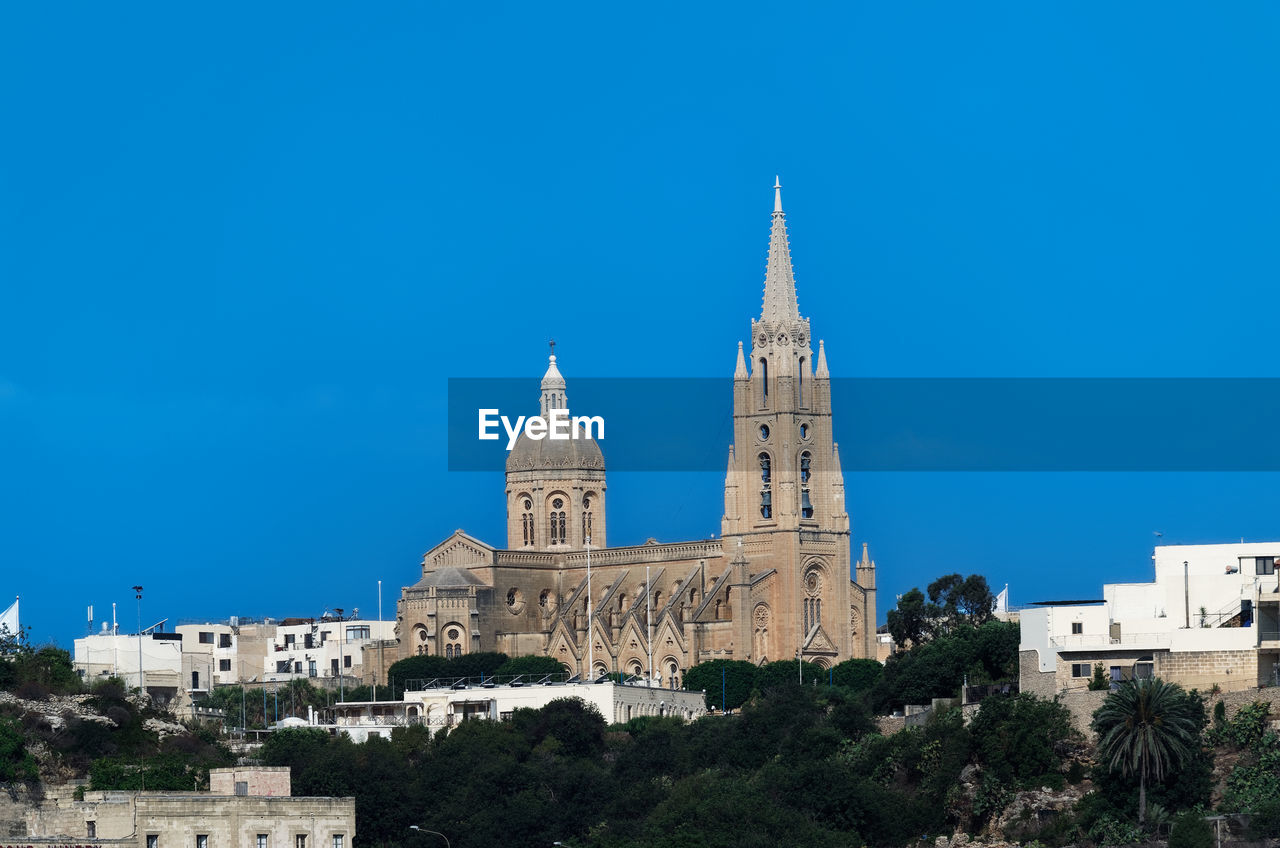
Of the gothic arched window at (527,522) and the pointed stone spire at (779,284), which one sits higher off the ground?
the pointed stone spire at (779,284)

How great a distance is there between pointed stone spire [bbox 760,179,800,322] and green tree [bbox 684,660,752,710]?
2190cm

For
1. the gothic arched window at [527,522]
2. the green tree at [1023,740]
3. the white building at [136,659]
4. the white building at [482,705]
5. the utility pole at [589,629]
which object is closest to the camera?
the green tree at [1023,740]

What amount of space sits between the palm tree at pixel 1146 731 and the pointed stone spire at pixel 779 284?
7741 cm

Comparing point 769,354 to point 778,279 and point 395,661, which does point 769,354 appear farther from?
point 395,661

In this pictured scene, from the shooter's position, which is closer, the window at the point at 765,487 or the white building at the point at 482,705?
the white building at the point at 482,705

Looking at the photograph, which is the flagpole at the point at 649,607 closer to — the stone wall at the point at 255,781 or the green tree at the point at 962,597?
the green tree at the point at 962,597

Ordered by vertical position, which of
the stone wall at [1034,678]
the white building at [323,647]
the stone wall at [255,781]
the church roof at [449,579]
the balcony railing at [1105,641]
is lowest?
the stone wall at [255,781]

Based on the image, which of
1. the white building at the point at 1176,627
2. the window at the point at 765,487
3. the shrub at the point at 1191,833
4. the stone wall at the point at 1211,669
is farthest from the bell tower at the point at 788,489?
the shrub at the point at 1191,833

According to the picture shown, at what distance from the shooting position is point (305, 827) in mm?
82750

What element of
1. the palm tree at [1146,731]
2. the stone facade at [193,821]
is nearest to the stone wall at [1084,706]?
the palm tree at [1146,731]

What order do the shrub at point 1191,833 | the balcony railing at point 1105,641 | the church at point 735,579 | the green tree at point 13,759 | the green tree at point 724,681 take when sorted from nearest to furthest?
the shrub at point 1191,833 < the balcony railing at point 1105,641 < the green tree at point 13,759 < the green tree at point 724,681 < the church at point 735,579

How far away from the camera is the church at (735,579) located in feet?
509

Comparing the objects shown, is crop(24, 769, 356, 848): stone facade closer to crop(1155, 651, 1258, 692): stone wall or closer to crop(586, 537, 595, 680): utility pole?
crop(1155, 651, 1258, 692): stone wall

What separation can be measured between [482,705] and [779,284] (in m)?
39.1
